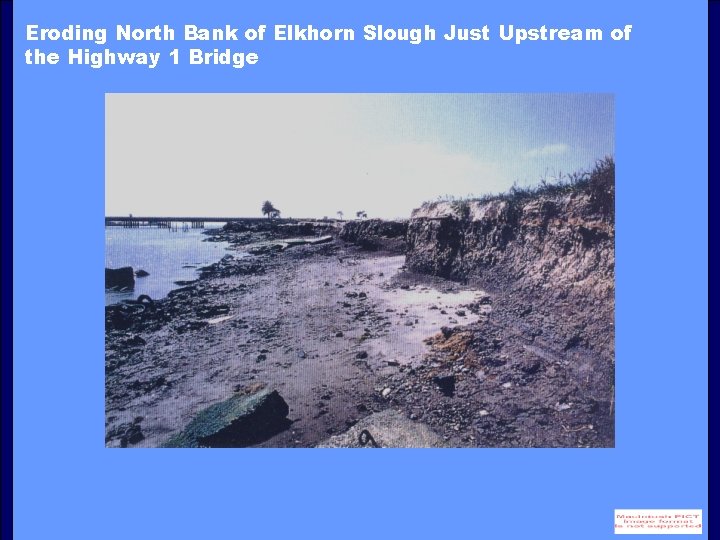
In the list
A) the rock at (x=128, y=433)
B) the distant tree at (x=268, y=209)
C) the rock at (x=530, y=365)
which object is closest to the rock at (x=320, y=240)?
the distant tree at (x=268, y=209)

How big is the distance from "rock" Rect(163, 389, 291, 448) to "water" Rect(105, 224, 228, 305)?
139 cm

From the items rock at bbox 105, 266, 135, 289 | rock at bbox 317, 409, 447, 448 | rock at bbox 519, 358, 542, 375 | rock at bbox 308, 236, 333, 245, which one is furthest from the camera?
rock at bbox 308, 236, 333, 245

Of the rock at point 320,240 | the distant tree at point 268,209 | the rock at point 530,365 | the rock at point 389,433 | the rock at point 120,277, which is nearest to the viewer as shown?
the rock at point 389,433

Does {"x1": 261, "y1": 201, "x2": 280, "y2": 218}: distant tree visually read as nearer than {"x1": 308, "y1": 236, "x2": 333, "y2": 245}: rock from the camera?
Yes

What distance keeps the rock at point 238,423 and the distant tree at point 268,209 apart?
5.59 feet

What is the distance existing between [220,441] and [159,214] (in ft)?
7.32

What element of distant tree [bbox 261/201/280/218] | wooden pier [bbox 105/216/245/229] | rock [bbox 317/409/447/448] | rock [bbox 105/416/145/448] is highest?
distant tree [bbox 261/201/280/218]

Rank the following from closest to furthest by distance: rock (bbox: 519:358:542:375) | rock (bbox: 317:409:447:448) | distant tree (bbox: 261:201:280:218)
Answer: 1. rock (bbox: 317:409:447:448)
2. rock (bbox: 519:358:542:375)
3. distant tree (bbox: 261:201:280:218)

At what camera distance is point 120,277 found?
3137 millimetres

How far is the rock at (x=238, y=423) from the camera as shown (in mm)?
2529

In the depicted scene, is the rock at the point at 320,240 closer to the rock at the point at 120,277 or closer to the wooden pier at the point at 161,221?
the wooden pier at the point at 161,221

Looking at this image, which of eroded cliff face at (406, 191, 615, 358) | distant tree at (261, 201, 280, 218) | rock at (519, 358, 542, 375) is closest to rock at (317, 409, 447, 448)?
rock at (519, 358, 542, 375)

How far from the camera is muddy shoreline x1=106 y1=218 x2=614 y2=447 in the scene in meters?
2.57

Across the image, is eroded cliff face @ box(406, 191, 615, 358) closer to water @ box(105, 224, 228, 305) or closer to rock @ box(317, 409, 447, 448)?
rock @ box(317, 409, 447, 448)
